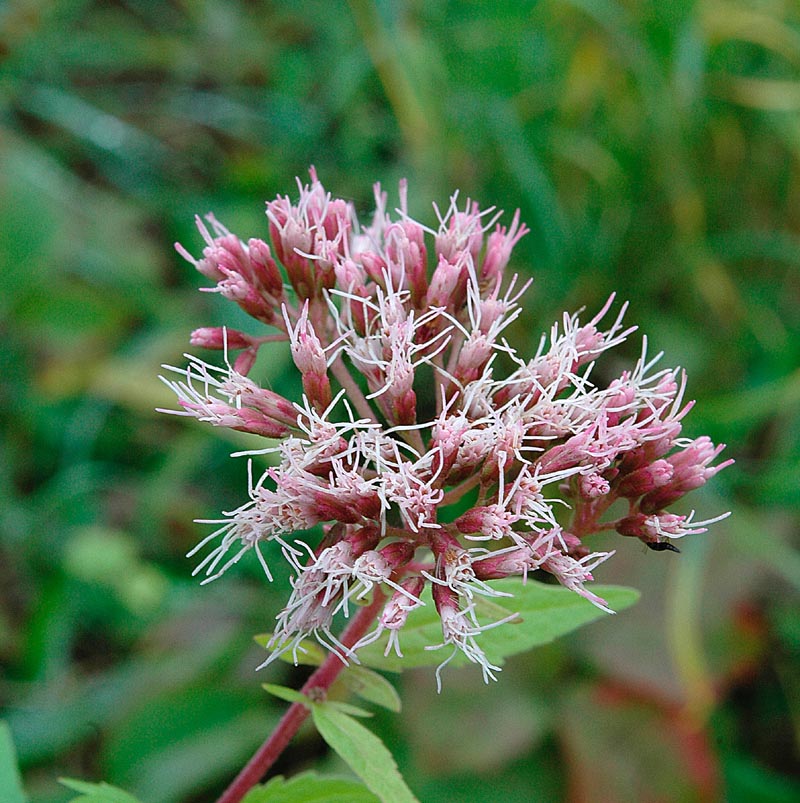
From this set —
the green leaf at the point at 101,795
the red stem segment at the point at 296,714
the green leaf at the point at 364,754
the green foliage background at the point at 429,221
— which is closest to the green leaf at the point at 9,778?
the green leaf at the point at 101,795

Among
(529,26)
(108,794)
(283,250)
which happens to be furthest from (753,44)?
(108,794)

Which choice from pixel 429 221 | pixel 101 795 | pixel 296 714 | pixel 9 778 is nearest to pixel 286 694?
pixel 296 714

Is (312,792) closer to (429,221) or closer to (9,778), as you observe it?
(9,778)

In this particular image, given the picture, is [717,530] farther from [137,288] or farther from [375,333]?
[137,288]

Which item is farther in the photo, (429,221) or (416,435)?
(429,221)

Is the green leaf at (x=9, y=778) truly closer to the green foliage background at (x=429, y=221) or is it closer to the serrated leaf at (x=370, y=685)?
the serrated leaf at (x=370, y=685)

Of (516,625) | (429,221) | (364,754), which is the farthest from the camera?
(429,221)

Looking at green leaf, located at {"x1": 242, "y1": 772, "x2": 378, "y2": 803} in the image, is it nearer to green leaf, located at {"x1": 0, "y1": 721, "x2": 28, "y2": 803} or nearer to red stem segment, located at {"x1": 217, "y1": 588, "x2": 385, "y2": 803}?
red stem segment, located at {"x1": 217, "y1": 588, "x2": 385, "y2": 803}
